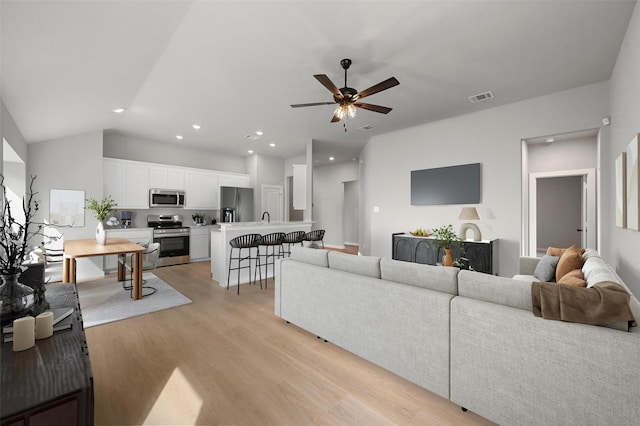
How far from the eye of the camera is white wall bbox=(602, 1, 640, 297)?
237 centimetres

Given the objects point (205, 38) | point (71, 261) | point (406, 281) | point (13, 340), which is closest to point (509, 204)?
point (406, 281)

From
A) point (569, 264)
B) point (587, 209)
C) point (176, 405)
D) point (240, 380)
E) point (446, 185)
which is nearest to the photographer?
point (176, 405)

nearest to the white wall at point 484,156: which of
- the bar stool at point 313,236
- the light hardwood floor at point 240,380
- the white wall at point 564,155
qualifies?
the bar stool at point 313,236

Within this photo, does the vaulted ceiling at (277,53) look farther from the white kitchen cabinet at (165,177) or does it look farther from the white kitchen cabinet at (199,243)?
the white kitchen cabinet at (199,243)

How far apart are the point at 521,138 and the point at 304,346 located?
14.8ft

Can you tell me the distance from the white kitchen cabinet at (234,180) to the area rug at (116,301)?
3.35 m

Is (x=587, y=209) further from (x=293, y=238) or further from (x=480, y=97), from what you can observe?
(x=293, y=238)

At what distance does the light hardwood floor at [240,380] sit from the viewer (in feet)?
5.54

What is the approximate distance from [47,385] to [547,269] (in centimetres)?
376

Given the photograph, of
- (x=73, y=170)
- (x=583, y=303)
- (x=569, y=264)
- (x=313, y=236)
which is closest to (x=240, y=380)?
(x=583, y=303)

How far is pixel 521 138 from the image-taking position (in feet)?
14.3

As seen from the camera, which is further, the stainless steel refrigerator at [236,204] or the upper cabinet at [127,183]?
the stainless steel refrigerator at [236,204]

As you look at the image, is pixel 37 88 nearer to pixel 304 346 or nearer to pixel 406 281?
pixel 304 346

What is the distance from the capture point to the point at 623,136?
281 centimetres
